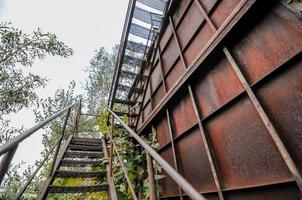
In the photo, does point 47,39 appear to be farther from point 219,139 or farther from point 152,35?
point 219,139

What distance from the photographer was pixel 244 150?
1876 millimetres

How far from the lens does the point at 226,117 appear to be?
7.20ft

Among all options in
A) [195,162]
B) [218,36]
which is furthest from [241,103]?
[195,162]

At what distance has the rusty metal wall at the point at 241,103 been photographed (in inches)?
59.2

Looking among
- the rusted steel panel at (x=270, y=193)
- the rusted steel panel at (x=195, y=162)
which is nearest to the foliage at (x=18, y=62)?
the rusted steel panel at (x=195, y=162)

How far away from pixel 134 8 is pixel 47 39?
369 cm

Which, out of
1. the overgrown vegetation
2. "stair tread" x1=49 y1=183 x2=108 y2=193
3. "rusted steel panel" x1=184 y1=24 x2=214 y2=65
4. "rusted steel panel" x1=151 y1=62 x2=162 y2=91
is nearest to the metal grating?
"rusted steel panel" x1=151 y1=62 x2=162 y2=91

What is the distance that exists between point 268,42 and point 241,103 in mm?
658

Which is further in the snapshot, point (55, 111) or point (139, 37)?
point (55, 111)

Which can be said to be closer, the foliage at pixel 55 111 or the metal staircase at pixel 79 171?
the metal staircase at pixel 79 171

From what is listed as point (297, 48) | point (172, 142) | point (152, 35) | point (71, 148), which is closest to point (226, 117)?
point (297, 48)

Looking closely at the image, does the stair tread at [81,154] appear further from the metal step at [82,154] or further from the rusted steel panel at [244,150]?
the rusted steel panel at [244,150]

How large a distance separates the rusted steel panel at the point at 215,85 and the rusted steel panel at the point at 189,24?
92 cm

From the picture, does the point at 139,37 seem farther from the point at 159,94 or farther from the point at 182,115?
the point at 182,115
